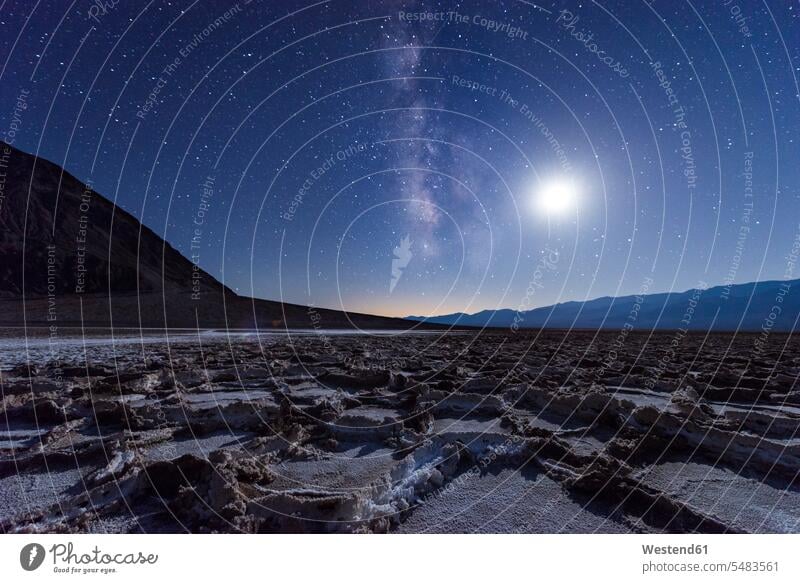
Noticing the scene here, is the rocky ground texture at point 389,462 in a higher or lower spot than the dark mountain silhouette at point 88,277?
lower

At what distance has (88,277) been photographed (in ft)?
137

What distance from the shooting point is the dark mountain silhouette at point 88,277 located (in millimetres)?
28986

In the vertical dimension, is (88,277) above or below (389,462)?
above

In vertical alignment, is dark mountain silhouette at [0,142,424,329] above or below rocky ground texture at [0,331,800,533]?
above

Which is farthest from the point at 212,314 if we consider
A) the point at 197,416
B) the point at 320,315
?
the point at 197,416

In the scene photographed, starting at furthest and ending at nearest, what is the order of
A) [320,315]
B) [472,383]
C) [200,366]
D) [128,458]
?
[320,315], [200,366], [472,383], [128,458]

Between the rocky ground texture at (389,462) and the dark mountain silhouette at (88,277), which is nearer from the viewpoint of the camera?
the rocky ground texture at (389,462)

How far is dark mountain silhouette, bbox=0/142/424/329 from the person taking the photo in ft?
95.1

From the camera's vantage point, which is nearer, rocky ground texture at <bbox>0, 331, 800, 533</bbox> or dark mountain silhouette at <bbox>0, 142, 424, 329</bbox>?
rocky ground texture at <bbox>0, 331, 800, 533</bbox>

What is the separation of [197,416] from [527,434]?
140 inches

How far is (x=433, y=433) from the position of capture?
3.75 metres

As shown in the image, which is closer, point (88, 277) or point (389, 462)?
point (389, 462)
